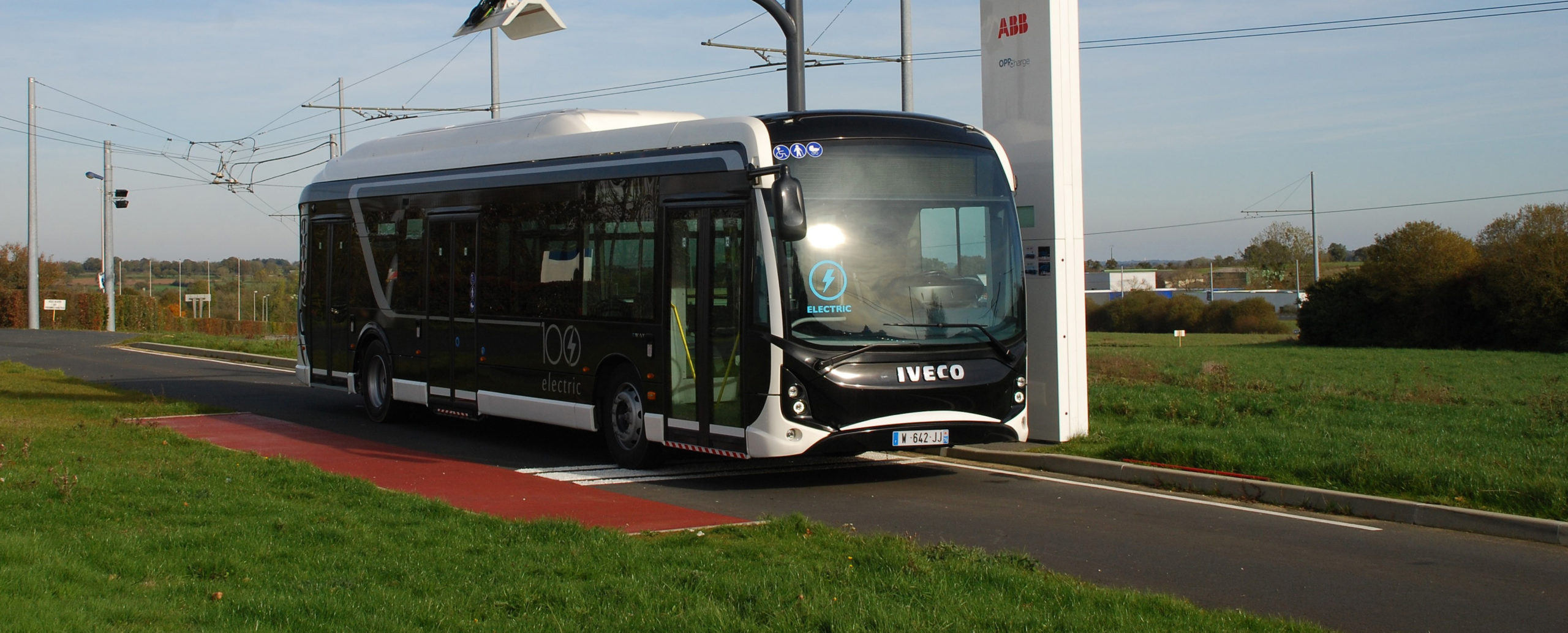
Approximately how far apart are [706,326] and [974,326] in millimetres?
2343

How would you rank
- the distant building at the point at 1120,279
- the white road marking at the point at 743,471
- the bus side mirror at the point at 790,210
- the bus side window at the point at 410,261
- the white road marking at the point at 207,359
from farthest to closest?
the distant building at the point at 1120,279, the white road marking at the point at 207,359, the bus side window at the point at 410,261, the white road marking at the point at 743,471, the bus side mirror at the point at 790,210

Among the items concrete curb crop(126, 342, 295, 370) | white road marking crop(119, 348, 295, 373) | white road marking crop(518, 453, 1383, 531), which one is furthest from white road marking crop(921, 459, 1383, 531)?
concrete curb crop(126, 342, 295, 370)

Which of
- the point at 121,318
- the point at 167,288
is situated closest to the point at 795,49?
the point at 121,318

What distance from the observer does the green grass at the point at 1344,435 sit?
A: 10.0 m

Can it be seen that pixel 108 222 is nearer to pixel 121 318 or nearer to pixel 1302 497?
pixel 121 318

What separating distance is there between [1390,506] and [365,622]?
7558 mm

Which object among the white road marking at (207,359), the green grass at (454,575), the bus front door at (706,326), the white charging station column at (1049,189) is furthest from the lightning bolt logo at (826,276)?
the white road marking at (207,359)

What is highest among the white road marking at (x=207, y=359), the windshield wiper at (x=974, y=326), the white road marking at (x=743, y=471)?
the windshield wiper at (x=974, y=326)

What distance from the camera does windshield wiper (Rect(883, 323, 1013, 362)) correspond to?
35.2 ft

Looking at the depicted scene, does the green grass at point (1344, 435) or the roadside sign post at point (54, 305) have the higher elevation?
the roadside sign post at point (54, 305)

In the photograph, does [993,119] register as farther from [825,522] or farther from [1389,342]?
[1389,342]

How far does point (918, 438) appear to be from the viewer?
1080cm

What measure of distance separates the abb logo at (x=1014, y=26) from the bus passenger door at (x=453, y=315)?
20.5 feet

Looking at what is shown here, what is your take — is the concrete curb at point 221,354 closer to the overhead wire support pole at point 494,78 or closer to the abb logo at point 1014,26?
the overhead wire support pole at point 494,78
